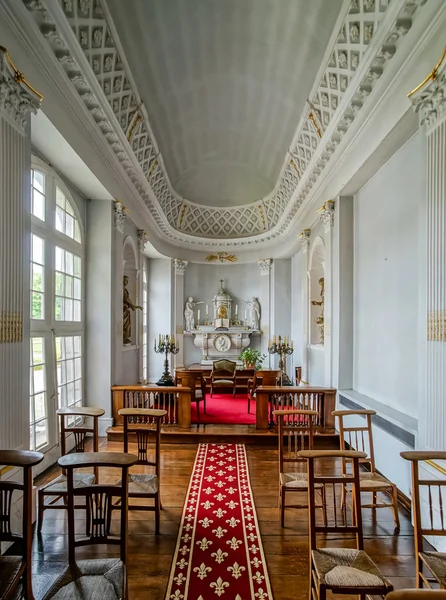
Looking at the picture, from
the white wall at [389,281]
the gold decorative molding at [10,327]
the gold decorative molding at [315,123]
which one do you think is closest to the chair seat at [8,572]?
the gold decorative molding at [10,327]

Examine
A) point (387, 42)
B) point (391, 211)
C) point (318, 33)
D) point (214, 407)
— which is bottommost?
point (214, 407)

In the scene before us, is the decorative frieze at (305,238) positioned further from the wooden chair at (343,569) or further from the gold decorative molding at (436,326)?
the wooden chair at (343,569)

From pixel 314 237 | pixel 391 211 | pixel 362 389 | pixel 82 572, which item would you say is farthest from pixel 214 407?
pixel 82 572

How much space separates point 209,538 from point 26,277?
2.86 meters

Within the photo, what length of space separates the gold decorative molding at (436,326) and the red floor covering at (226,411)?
3.82m

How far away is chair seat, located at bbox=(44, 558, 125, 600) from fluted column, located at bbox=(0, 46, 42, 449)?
1468 millimetres

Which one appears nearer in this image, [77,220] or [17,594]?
[17,594]

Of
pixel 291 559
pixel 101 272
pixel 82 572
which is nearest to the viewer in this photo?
pixel 82 572

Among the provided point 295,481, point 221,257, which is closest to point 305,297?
point 221,257

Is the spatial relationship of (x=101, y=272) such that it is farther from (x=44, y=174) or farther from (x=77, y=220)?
(x=44, y=174)

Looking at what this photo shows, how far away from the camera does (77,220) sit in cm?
588

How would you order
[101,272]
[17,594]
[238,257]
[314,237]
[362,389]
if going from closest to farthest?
[17,594]
[362,389]
[101,272]
[314,237]
[238,257]

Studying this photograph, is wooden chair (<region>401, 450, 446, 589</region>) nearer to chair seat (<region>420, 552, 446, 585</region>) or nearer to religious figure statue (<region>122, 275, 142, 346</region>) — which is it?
chair seat (<region>420, 552, 446, 585</region>)

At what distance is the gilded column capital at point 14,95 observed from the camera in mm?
2928
